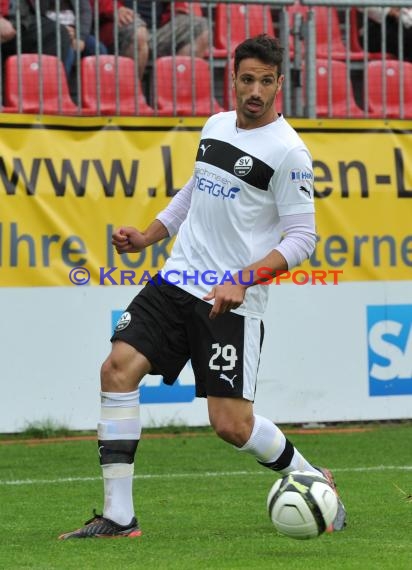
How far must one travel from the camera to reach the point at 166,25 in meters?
11.2

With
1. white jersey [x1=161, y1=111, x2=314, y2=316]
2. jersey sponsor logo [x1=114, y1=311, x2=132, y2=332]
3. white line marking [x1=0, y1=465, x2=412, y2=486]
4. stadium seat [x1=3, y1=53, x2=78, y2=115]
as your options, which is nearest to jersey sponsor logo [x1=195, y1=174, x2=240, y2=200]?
white jersey [x1=161, y1=111, x2=314, y2=316]

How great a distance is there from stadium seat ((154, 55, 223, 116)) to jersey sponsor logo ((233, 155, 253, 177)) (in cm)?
487

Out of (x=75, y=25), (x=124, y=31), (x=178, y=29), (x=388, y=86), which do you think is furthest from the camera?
(x=388, y=86)

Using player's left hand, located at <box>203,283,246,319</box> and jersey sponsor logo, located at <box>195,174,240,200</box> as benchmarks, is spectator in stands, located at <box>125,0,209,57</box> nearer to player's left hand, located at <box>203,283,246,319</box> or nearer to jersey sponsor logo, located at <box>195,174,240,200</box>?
jersey sponsor logo, located at <box>195,174,240,200</box>

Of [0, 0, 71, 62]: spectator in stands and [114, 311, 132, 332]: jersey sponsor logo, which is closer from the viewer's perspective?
[114, 311, 132, 332]: jersey sponsor logo

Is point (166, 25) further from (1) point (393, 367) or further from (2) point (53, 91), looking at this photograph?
(1) point (393, 367)

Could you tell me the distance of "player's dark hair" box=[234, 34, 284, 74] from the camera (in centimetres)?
616

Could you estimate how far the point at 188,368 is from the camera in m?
10.6

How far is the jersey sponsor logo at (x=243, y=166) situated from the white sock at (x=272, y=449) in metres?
1.21

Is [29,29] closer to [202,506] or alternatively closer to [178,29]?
[178,29]

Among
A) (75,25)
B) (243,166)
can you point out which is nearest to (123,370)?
(243,166)

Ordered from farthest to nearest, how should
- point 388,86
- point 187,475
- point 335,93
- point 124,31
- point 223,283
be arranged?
point 388,86 → point 335,93 → point 124,31 → point 187,475 → point 223,283

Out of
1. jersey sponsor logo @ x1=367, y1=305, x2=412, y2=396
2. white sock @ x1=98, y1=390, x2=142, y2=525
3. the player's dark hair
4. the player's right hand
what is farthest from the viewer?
jersey sponsor logo @ x1=367, y1=305, x2=412, y2=396

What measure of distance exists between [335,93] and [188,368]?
288 centimetres
